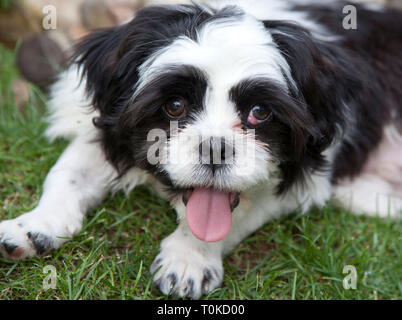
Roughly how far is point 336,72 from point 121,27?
4.25 ft

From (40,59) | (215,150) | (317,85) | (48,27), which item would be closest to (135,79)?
(215,150)

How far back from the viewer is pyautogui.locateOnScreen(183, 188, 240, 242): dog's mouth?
2.88m

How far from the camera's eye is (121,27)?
3246mm

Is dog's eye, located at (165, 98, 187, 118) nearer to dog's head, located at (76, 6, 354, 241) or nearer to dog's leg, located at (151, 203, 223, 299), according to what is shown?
dog's head, located at (76, 6, 354, 241)

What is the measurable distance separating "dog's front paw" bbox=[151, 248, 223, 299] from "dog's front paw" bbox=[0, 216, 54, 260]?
2.03ft

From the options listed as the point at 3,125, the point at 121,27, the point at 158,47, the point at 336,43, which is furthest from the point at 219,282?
the point at 3,125

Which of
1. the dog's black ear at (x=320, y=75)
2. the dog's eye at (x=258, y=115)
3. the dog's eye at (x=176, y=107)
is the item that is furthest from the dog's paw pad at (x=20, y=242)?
the dog's black ear at (x=320, y=75)

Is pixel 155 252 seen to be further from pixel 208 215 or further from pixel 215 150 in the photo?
pixel 215 150

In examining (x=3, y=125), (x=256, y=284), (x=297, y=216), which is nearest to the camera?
(x=256, y=284)

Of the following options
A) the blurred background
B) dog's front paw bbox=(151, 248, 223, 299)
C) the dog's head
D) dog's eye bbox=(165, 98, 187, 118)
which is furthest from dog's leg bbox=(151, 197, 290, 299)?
the blurred background

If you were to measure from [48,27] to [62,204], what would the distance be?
1.92 meters

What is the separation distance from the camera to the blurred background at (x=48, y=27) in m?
4.93

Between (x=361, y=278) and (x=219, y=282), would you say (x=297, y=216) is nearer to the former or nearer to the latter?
(x=361, y=278)

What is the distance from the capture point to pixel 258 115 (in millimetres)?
2816
